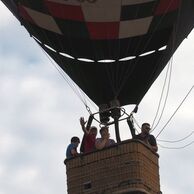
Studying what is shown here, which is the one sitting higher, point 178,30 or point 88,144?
point 178,30

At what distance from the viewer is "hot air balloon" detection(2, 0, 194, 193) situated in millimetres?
11414

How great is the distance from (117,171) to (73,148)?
2.24ft

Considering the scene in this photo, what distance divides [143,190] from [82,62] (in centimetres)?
259

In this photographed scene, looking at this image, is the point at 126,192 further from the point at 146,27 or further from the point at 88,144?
the point at 146,27

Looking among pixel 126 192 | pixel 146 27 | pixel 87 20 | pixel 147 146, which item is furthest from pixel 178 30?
Answer: pixel 126 192

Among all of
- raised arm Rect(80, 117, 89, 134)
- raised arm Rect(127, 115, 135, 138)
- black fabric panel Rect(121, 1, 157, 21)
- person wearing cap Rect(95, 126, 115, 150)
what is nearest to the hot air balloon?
black fabric panel Rect(121, 1, 157, 21)

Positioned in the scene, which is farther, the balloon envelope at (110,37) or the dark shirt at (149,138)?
the balloon envelope at (110,37)

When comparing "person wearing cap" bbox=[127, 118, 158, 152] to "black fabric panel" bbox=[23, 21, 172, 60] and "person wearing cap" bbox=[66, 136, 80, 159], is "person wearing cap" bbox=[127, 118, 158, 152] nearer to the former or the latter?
"person wearing cap" bbox=[66, 136, 80, 159]

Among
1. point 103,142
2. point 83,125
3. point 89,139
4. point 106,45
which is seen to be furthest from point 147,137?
point 106,45

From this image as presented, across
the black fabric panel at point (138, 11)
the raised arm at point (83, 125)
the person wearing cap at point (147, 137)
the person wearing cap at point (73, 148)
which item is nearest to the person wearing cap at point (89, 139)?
the raised arm at point (83, 125)

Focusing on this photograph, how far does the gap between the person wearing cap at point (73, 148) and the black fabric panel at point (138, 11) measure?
197 cm

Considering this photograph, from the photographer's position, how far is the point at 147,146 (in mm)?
10461

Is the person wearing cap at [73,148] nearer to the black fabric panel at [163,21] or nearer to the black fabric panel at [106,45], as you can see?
the black fabric panel at [106,45]

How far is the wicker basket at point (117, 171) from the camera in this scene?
398 inches
